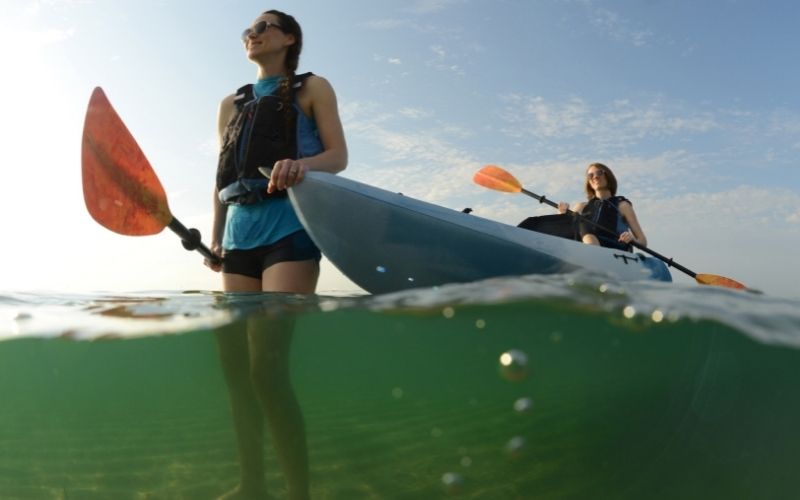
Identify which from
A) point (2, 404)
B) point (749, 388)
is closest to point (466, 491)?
point (749, 388)

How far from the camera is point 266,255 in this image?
8.34 feet

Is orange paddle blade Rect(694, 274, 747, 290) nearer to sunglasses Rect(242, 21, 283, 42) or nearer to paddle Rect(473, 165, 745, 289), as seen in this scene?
paddle Rect(473, 165, 745, 289)

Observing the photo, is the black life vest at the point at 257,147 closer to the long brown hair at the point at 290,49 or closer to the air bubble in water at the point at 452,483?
the long brown hair at the point at 290,49

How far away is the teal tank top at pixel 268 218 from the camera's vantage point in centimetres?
A: 256

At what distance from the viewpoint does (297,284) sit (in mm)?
2539

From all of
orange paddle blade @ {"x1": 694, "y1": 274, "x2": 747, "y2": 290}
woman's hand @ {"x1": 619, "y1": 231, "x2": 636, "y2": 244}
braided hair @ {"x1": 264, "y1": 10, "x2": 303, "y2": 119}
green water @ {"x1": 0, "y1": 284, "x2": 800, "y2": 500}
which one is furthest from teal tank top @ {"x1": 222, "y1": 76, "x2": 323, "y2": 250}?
orange paddle blade @ {"x1": 694, "y1": 274, "x2": 747, "y2": 290}

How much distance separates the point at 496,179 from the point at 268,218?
492cm

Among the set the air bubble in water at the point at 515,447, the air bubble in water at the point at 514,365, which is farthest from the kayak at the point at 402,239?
the air bubble in water at the point at 515,447

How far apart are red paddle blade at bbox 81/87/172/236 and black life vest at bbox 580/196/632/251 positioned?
5085mm

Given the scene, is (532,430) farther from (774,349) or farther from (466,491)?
(774,349)

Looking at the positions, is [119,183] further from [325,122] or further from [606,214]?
[606,214]

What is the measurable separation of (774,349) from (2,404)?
286 inches

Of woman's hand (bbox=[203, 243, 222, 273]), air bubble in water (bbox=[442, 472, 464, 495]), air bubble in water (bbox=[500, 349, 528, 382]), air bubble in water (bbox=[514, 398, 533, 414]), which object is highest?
woman's hand (bbox=[203, 243, 222, 273])

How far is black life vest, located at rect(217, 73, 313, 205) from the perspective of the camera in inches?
104
